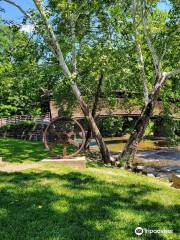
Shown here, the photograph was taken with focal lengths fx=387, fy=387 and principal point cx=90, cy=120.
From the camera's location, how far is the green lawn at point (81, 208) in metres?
7.09

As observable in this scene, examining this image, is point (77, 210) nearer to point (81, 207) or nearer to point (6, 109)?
point (81, 207)

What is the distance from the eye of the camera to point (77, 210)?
8.33 meters

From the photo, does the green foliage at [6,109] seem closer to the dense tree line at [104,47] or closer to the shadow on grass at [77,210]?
the dense tree line at [104,47]

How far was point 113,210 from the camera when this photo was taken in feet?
27.6

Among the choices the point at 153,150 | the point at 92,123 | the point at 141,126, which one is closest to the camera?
the point at 92,123

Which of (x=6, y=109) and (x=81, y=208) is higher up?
(x=6, y=109)

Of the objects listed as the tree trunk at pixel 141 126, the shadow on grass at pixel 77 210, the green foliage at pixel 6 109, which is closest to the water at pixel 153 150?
the green foliage at pixel 6 109

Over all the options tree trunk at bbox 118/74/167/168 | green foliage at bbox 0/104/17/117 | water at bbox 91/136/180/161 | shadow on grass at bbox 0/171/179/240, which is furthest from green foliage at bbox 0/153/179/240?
green foliage at bbox 0/104/17/117

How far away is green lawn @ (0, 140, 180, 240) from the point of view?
7091 millimetres

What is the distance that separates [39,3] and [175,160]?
18.7 metres

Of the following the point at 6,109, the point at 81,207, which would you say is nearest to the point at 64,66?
the point at 81,207

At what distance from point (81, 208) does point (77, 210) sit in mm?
184

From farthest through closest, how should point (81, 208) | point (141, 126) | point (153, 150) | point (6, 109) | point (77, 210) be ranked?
1. point (6, 109)
2. point (153, 150)
3. point (141, 126)
4. point (81, 208)
5. point (77, 210)

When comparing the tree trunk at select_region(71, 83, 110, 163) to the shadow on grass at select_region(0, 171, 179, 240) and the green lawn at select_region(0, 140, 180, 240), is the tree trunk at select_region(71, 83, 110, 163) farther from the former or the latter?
the shadow on grass at select_region(0, 171, 179, 240)
